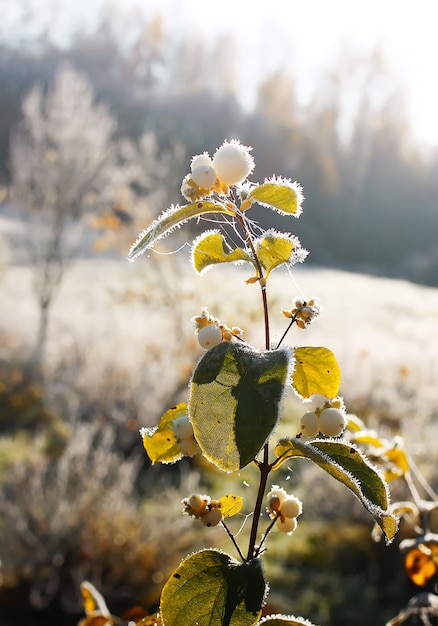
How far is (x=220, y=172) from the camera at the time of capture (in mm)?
370

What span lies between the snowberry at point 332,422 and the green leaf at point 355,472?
0.07 ft

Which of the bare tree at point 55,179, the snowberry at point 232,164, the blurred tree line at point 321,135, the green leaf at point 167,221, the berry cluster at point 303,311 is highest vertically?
the blurred tree line at point 321,135

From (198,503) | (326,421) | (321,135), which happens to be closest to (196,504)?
(198,503)

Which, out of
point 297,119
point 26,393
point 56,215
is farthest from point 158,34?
point 26,393

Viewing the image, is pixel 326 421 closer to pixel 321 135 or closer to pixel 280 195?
pixel 280 195

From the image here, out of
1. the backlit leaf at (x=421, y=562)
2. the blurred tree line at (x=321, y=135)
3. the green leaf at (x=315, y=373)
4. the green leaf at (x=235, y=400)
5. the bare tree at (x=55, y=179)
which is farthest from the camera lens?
the blurred tree line at (x=321, y=135)

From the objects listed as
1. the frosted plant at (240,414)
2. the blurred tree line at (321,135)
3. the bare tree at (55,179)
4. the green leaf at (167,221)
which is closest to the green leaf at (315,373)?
the frosted plant at (240,414)

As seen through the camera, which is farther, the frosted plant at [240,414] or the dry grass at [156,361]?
the dry grass at [156,361]

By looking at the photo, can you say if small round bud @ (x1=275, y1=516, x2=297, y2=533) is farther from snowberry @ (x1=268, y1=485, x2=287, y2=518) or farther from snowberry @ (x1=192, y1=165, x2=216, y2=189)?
snowberry @ (x1=192, y1=165, x2=216, y2=189)

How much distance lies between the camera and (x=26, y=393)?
3.97m

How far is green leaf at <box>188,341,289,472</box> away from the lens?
29 cm

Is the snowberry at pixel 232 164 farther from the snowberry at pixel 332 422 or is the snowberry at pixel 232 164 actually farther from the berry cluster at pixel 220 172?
the snowberry at pixel 332 422

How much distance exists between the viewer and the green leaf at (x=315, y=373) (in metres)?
0.39

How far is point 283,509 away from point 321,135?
2113 centimetres
